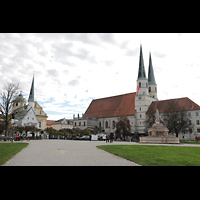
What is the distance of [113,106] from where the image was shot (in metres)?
95.6

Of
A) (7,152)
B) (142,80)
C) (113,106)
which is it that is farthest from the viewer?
(113,106)

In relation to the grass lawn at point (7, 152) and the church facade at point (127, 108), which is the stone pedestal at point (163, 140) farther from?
the church facade at point (127, 108)

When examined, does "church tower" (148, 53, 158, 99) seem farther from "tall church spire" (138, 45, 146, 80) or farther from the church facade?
"tall church spire" (138, 45, 146, 80)

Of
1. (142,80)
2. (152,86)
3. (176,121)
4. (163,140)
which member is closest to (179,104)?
(152,86)

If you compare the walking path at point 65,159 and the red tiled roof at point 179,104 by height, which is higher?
the red tiled roof at point 179,104

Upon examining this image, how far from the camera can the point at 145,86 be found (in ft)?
274

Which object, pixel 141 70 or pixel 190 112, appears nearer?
pixel 190 112

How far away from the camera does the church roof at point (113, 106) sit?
88.5 metres

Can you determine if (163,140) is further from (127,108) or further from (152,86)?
(152,86)

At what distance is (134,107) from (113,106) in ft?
42.2

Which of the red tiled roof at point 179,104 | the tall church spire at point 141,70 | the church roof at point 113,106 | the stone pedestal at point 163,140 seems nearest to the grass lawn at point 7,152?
the stone pedestal at point 163,140
